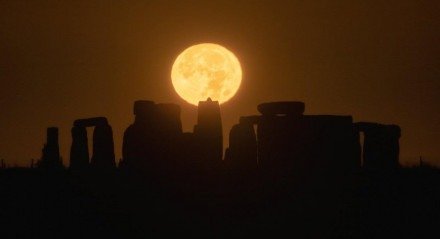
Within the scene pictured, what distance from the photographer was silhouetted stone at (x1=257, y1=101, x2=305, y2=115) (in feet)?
105

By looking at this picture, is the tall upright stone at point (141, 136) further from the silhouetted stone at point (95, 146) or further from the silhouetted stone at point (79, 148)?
the silhouetted stone at point (79, 148)

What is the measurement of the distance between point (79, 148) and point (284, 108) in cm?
1112

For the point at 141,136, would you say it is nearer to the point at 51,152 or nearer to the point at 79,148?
the point at 79,148

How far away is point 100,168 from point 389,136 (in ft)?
38.0

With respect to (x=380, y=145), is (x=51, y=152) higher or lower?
lower

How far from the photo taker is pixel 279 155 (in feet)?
104

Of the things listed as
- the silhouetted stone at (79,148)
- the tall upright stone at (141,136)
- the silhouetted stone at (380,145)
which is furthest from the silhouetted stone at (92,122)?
the silhouetted stone at (380,145)

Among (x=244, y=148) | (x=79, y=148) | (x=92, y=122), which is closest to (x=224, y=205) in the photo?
(x=244, y=148)

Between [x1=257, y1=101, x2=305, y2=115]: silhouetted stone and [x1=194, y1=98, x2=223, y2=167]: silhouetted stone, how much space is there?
7.70ft

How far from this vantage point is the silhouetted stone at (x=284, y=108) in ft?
105

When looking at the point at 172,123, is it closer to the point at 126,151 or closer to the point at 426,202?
the point at 126,151

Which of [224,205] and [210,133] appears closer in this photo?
[224,205]

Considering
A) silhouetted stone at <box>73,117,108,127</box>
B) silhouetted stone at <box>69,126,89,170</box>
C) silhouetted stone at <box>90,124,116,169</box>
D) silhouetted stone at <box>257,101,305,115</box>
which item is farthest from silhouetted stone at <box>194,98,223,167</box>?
silhouetted stone at <box>69,126,89,170</box>

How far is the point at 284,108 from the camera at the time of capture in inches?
1255
